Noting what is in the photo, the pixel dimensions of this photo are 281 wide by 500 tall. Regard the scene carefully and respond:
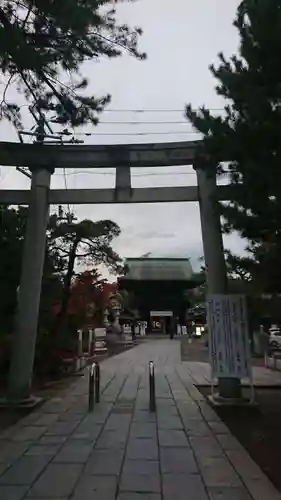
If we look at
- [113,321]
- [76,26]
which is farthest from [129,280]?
[76,26]

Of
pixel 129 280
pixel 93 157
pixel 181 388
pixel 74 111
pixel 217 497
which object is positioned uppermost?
pixel 129 280

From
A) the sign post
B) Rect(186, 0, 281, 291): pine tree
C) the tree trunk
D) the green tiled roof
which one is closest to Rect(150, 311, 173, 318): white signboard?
the green tiled roof

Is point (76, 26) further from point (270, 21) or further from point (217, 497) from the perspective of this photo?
point (217, 497)

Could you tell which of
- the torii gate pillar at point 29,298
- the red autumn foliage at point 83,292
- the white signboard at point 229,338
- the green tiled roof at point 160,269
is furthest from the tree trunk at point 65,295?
the green tiled roof at point 160,269

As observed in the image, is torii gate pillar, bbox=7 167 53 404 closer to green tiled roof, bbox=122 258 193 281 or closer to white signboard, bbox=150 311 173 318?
green tiled roof, bbox=122 258 193 281

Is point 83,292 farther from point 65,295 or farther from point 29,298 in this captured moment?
point 29,298

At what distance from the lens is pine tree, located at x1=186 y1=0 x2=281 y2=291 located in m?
4.78

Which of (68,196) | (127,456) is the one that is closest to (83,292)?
(68,196)

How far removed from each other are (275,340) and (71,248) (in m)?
8.72

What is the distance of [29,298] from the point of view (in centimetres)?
875

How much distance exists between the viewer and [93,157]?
9.00 meters

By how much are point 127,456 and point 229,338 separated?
11.2 feet

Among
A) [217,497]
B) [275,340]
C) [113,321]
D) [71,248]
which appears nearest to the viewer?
[217,497]

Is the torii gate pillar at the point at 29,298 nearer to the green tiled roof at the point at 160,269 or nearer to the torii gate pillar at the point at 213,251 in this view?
the torii gate pillar at the point at 213,251
